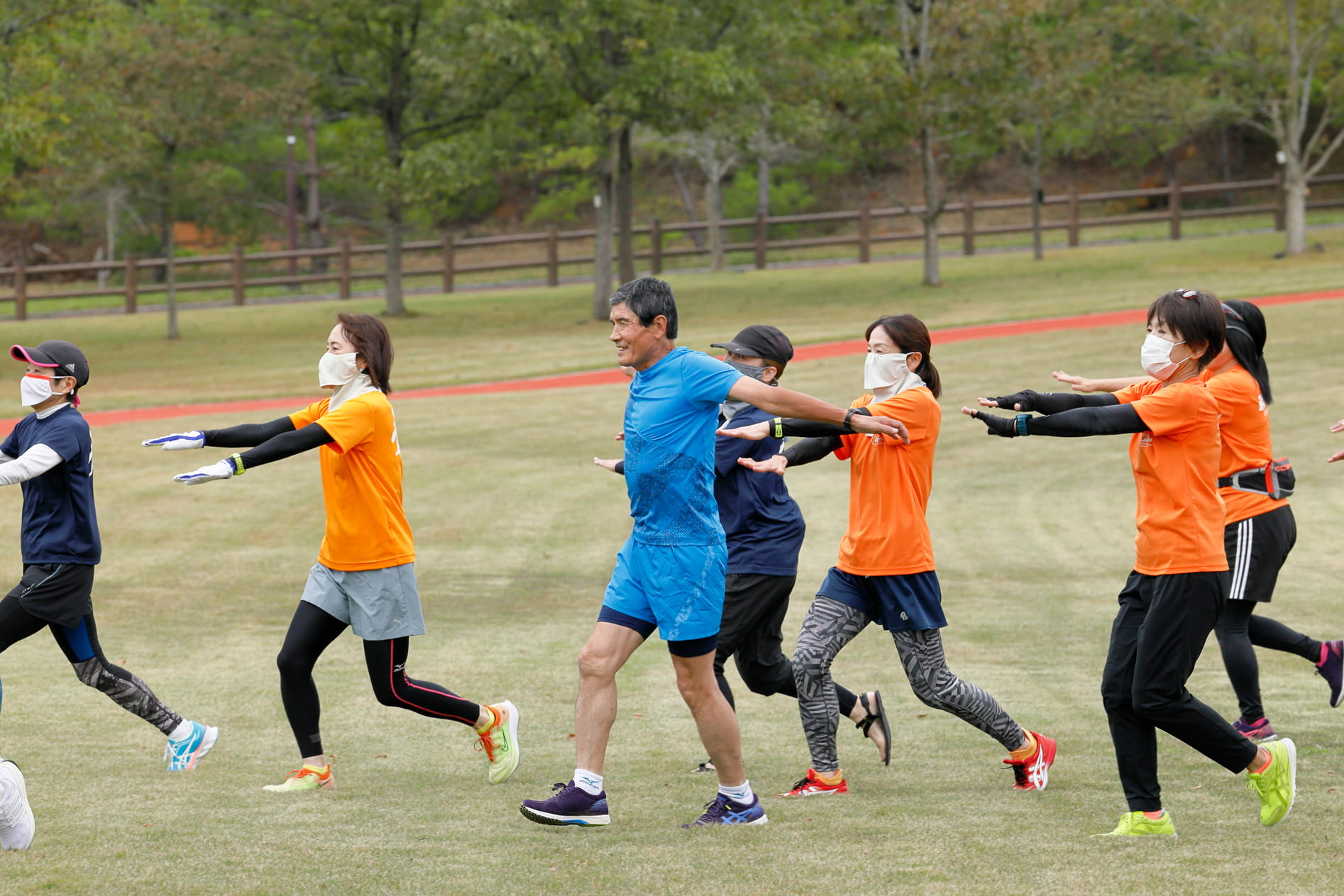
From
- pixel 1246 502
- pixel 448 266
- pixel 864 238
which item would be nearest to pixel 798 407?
pixel 1246 502

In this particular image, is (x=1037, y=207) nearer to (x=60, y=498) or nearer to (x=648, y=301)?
(x=648, y=301)

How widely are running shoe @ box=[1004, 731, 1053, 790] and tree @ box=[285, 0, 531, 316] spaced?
24.5 meters

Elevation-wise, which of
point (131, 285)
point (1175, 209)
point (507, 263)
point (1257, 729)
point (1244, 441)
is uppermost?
point (1175, 209)

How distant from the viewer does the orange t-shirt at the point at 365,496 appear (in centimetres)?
567

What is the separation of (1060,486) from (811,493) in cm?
253

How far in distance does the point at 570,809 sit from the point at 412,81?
3070cm

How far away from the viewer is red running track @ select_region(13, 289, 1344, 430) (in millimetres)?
19312

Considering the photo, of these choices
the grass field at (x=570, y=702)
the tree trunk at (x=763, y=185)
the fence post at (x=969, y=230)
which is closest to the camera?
the grass field at (x=570, y=702)

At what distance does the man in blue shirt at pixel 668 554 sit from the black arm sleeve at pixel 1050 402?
17.2 inches

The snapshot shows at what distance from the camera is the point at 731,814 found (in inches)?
202

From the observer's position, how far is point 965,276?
34719 mm

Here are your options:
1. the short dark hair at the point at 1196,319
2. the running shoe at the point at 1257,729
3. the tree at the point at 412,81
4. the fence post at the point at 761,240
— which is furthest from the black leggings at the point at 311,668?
the fence post at the point at 761,240

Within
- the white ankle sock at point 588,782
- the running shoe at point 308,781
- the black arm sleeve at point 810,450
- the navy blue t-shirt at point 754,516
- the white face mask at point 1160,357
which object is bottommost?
the running shoe at point 308,781

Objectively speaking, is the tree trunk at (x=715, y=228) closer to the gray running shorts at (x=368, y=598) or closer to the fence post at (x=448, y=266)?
the fence post at (x=448, y=266)
